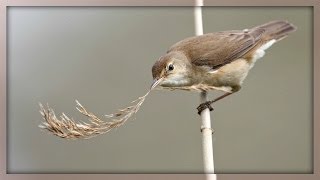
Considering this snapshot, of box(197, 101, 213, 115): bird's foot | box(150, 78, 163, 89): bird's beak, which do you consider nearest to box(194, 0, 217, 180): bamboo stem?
box(197, 101, 213, 115): bird's foot

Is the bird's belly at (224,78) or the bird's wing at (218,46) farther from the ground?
the bird's wing at (218,46)

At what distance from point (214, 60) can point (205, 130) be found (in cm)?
20

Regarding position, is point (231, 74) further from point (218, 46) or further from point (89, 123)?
point (89, 123)

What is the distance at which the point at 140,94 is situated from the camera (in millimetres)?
2096

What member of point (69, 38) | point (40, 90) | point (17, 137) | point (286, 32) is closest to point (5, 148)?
point (17, 137)

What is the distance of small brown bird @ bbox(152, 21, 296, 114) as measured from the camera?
79.3 inches

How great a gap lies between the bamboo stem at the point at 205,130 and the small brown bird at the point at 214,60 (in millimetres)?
22

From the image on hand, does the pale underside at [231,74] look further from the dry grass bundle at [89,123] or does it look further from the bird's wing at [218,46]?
the dry grass bundle at [89,123]

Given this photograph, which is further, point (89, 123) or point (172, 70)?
point (89, 123)

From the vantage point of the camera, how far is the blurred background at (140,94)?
209cm

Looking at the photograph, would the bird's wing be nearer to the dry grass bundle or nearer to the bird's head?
the bird's head

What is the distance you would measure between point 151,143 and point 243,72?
336 millimetres

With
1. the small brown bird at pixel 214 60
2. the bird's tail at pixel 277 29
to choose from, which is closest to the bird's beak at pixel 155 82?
the small brown bird at pixel 214 60

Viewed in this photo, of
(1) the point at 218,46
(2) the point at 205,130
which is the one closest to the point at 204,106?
(2) the point at 205,130
